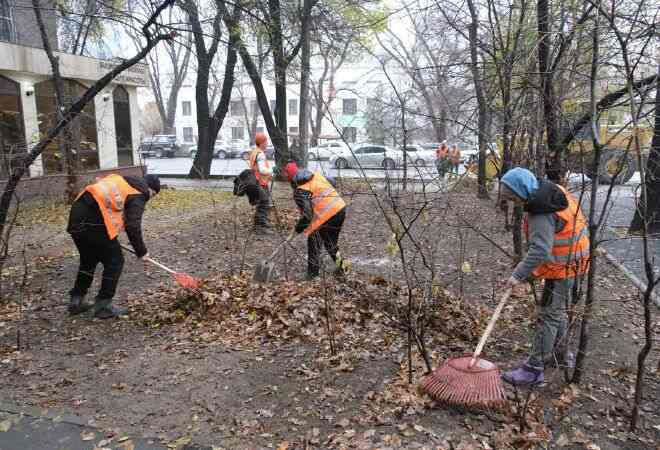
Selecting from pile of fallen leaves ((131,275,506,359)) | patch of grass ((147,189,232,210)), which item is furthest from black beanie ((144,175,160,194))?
patch of grass ((147,189,232,210))

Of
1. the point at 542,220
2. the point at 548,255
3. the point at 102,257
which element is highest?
the point at 542,220

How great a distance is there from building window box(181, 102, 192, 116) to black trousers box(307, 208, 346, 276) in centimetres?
5601

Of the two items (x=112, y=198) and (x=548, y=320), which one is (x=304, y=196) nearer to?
(x=112, y=198)

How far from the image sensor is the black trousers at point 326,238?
532cm

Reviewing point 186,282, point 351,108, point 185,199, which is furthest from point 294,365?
point 185,199

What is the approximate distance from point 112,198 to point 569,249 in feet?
11.9

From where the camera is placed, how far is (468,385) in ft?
9.87

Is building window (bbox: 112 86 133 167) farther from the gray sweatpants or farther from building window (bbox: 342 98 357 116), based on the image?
the gray sweatpants

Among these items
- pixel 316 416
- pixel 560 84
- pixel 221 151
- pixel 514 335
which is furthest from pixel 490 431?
pixel 221 151

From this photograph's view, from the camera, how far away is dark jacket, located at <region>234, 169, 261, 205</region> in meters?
7.43

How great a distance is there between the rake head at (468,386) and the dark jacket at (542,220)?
679 millimetres

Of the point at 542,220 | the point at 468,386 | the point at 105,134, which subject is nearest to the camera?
the point at 468,386

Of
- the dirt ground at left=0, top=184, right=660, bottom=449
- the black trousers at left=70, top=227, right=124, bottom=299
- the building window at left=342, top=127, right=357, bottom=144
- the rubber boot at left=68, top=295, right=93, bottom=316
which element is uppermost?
the building window at left=342, top=127, right=357, bottom=144

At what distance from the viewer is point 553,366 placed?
Result: 3730mm
